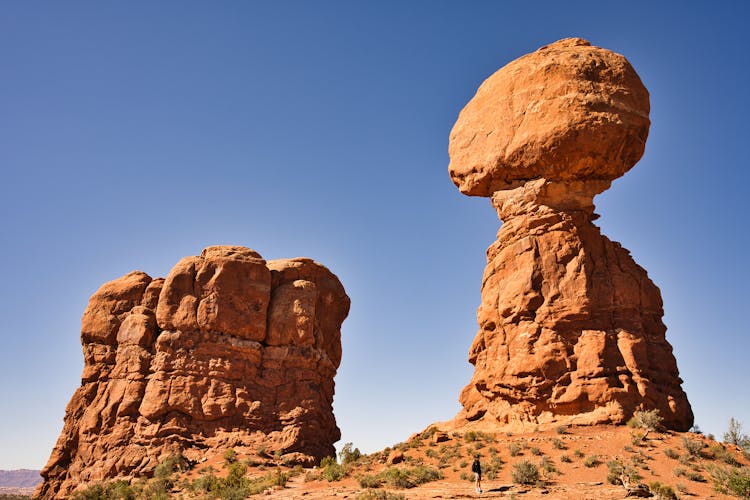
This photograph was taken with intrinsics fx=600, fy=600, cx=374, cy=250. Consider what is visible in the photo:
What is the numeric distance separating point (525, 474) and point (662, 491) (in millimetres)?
3928

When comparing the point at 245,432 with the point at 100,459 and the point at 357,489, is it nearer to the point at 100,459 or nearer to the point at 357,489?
the point at 100,459

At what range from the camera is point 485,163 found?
2819 centimetres

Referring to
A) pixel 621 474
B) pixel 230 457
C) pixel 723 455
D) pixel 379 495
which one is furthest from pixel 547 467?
pixel 230 457

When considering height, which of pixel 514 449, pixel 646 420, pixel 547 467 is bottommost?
pixel 547 467

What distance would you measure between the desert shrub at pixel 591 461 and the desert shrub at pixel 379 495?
638 cm

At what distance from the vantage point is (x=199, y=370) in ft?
106

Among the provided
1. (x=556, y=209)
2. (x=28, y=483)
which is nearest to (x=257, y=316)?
(x=556, y=209)

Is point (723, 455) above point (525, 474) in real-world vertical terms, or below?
above

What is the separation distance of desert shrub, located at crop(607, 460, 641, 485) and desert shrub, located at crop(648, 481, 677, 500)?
74 cm

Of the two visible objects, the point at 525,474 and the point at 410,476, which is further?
the point at 410,476

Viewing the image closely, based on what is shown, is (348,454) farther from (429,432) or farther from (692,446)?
(692,446)

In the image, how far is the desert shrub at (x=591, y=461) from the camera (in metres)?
19.7

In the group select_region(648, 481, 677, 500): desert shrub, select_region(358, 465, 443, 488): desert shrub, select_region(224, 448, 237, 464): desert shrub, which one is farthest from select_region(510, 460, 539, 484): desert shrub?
select_region(224, 448, 237, 464): desert shrub

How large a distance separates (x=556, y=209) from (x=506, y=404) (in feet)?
28.8
